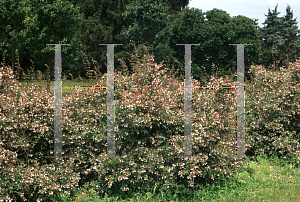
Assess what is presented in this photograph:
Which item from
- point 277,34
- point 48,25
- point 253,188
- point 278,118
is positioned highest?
point 277,34

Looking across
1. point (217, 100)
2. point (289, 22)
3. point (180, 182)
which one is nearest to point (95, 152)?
point (180, 182)

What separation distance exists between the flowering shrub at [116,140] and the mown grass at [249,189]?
166 millimetres

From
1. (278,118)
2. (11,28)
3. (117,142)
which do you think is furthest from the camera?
(11,28)

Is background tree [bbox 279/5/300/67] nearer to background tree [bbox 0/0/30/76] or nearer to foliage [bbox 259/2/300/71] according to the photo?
foliage [bbox 259/2/300/71]

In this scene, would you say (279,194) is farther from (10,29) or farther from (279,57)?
(279,57)

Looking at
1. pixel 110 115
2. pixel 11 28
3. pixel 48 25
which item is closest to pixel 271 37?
pixel 48 25

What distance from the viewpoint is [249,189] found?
5152mm

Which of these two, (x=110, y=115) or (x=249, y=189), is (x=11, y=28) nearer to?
(x=110, y=115)

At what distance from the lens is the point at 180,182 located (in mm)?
4984

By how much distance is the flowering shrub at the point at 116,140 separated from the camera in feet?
15.1

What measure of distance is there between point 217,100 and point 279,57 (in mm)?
23995

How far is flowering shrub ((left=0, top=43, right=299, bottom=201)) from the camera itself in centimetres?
460

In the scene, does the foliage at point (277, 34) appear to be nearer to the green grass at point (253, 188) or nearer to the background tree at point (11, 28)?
the background tree at point (11, 28)

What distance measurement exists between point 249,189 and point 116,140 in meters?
2.62
